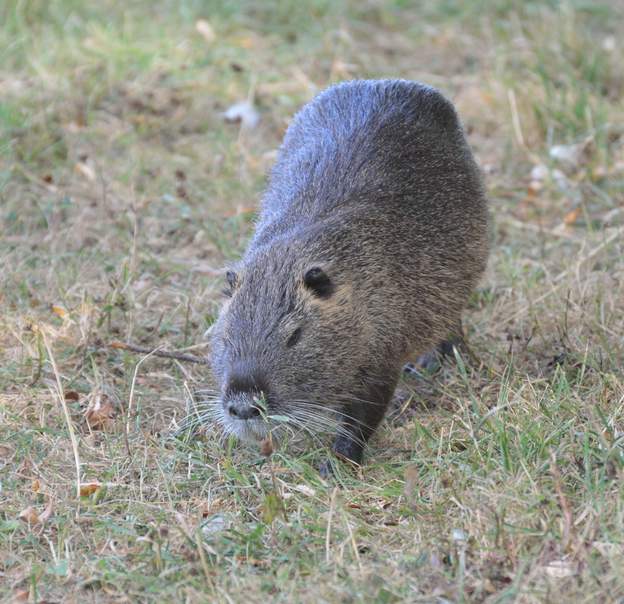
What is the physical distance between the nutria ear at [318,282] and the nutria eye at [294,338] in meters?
0.17

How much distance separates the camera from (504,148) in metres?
7.61

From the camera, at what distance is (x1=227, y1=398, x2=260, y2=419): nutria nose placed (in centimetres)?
403

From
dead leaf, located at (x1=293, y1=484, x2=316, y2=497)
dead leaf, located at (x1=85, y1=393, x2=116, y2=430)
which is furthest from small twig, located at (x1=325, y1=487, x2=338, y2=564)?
dead leaf, located at (x1=85, y1=393, x2=116, y2=430)

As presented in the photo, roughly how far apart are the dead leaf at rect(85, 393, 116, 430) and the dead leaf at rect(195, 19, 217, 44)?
454 centimetres

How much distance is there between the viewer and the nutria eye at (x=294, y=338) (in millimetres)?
4207

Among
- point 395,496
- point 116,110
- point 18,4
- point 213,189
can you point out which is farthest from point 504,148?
point 395,496

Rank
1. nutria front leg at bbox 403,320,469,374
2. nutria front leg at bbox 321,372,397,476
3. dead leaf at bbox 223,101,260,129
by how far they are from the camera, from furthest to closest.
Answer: dead leaf at bbox 223,101,260,129 → nutria front leg at bbox 403,320,469,374 → nutria front leg at bbox 321,372,397,476

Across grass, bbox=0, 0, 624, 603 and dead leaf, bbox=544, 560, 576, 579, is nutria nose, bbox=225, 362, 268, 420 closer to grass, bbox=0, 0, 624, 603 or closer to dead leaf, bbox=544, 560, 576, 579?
grass, bbox=0, 0, 624, 603

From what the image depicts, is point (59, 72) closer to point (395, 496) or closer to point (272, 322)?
point (272, 322)

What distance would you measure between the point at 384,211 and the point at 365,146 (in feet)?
1.34

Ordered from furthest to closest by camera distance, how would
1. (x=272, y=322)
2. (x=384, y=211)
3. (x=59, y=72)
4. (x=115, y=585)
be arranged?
(x=59, y=72) < (x=384, y=211) < (x=272, y=322) < (x=115, y=585)

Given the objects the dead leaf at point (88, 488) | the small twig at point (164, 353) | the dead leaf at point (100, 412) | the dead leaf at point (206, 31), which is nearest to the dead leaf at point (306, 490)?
the dead leaf at point (88, 488)

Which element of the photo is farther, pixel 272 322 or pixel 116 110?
pixel 116 110

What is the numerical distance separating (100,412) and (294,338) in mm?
986
